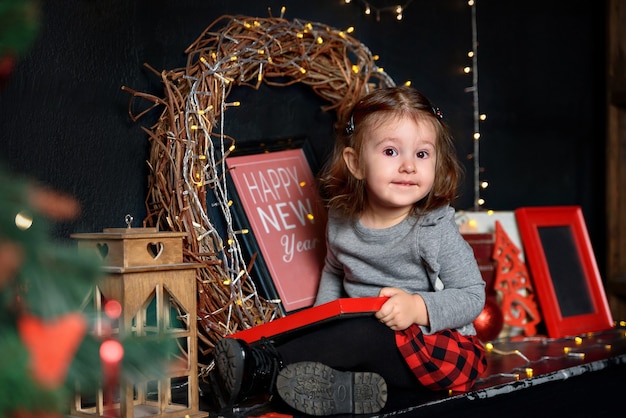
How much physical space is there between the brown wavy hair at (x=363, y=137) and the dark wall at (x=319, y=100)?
0.75 feet

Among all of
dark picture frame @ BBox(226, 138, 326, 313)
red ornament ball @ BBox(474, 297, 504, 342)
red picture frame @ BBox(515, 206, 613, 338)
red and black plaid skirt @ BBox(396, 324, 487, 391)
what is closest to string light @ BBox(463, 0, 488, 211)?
red picture frame @ BBox(515, 206, 613, 338)

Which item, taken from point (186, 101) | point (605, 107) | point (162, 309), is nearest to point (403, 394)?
A: point (162, 309)

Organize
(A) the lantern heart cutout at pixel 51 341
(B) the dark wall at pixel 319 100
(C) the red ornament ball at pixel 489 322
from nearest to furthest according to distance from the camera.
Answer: (A) the lantern heart cutout at pixel 51 341 → (B) the dark wall at pixel 319 100 → (C) the red ornament ball at pixel 489 322

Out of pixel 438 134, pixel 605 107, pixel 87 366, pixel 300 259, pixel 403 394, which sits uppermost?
pixel 605 107

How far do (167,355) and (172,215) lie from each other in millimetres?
953

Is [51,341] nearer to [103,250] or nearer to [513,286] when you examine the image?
[103,250]

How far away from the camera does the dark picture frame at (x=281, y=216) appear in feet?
5.29

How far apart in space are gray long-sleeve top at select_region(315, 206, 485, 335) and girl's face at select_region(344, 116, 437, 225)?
6cm

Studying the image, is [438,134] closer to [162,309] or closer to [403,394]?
[403,394]

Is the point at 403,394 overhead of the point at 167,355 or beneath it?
beneath

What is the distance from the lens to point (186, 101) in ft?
4.82

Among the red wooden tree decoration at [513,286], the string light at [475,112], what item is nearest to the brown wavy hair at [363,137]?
the red wooden tree decoration at [513,286]

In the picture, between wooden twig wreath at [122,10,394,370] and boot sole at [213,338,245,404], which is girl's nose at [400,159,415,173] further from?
boot sole at [213,338,245,404]

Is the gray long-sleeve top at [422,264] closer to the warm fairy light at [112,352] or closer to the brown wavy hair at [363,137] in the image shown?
the brown wavy hair at [363,137]
